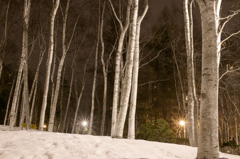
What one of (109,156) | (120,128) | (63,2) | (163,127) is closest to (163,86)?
(163,127)

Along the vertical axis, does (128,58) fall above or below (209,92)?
above

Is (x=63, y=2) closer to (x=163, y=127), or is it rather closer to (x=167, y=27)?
(x=167, y=27)

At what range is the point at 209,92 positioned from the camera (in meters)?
3.10

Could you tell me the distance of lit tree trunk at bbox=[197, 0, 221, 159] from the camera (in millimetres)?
2912

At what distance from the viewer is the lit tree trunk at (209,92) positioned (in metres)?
2.91

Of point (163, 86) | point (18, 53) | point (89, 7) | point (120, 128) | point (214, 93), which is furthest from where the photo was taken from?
point (163, 86)

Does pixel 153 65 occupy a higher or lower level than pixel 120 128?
higher

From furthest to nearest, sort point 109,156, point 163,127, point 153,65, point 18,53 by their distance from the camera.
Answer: point 153,65, point 18,53, point 163,127, point 109,156

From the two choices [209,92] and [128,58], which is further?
[128,58]

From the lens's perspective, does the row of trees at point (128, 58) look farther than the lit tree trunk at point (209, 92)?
Yes

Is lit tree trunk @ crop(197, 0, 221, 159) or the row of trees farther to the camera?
the row of trees

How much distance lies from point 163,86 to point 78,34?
36.8 ft

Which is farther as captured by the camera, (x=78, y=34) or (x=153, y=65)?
(x=153, y=65)

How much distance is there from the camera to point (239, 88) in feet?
37.2
